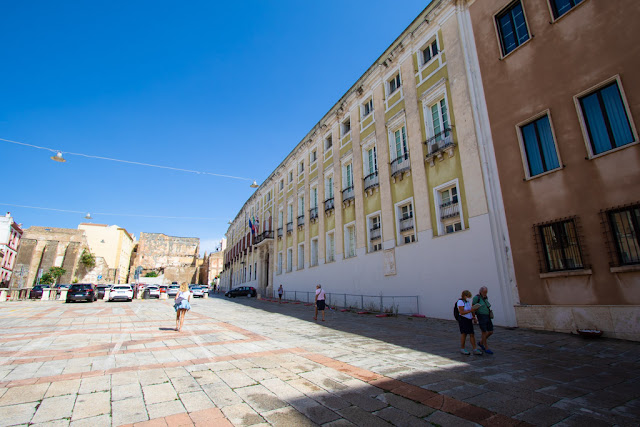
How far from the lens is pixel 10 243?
49781 mm

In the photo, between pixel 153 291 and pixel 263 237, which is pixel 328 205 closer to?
pixel 263 237

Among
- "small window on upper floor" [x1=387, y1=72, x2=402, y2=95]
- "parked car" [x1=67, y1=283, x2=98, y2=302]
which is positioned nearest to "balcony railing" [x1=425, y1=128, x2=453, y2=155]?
"small window on upper floor" [x1=387, y1=72, x2=402, y2=95]

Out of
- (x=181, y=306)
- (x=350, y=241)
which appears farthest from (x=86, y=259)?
(x=181, y=306)

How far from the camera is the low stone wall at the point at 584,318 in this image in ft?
27.7

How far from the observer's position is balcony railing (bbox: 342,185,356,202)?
20837 millimetres

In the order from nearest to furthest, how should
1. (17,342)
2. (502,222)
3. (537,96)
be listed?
1. (17,342)
2. (537,96)
3. (502,222)

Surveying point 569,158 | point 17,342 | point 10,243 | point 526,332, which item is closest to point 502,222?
point 569,158

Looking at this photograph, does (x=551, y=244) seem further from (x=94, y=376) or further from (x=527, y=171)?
(x=94, y=376)

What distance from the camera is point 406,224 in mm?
16469

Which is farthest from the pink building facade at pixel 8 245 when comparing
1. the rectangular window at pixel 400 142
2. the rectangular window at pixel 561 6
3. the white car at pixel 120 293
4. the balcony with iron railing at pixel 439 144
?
the rectangular window at pixel 561 6

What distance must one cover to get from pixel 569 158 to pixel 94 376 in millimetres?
13172

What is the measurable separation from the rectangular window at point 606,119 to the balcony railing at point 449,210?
16.7 feet

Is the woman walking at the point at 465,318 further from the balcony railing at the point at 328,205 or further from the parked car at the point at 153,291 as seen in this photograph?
the parked car at the point at 153,291

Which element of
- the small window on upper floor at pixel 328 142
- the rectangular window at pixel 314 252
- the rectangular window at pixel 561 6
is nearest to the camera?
the rectangular window at pixel 561 6
